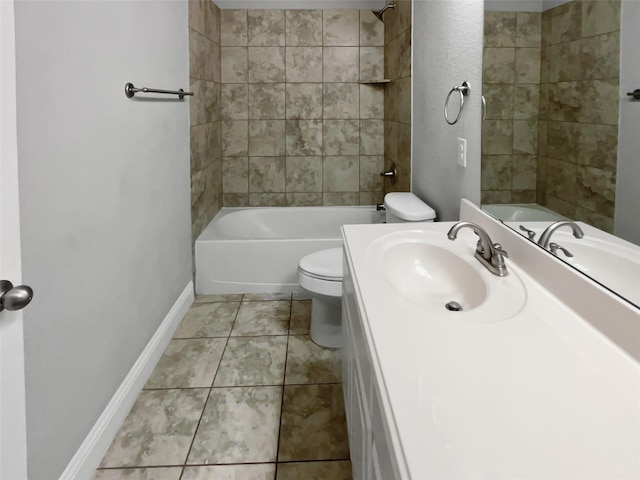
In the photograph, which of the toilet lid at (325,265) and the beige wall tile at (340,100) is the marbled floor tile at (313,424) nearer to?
the toilet lid at (325,265)

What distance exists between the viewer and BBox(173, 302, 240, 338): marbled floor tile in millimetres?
2816

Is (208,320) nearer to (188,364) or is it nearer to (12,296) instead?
(188,364)

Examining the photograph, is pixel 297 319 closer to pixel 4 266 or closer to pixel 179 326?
pixel 179 326

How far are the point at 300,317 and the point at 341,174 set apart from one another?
1640mm

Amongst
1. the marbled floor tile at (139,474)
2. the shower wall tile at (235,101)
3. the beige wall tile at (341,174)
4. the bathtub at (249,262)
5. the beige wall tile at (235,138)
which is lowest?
the marbled floor tile at (139,474)

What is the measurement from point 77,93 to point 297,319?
1.76 metres

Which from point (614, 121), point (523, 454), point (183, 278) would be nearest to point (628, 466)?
point (523, 454)

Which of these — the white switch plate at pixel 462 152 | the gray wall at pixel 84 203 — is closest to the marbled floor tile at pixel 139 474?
the gray wall at pixel 84 203

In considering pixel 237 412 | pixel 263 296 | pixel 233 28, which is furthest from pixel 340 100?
pixel 237 412

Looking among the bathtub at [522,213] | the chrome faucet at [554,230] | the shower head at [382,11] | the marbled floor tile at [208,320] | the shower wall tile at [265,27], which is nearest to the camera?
the chrome faucet at [554,230]

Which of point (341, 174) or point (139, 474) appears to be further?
point (341, 174)

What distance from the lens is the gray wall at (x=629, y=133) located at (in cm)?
96

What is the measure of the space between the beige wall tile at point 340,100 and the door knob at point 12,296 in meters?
3.52

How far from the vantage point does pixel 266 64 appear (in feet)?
13.5
